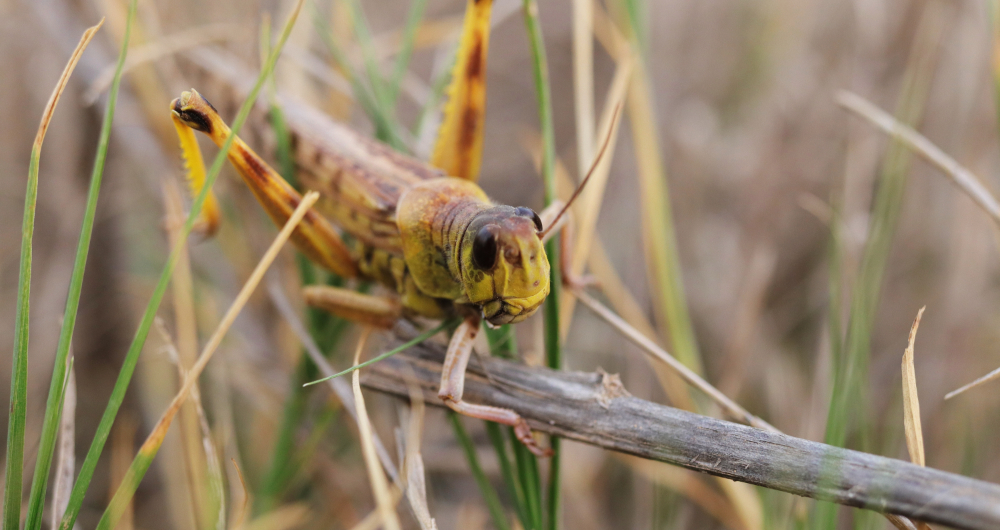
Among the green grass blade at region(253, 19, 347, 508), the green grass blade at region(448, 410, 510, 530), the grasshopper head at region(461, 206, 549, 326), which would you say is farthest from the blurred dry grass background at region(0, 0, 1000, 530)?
the grasshopper head at region(461, 206, 549, 326)

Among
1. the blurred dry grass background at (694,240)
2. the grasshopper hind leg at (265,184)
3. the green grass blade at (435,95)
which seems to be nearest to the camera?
the grasshopper hind leg at (265,184)

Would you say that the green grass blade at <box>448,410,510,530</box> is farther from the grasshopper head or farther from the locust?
the grasshopper head

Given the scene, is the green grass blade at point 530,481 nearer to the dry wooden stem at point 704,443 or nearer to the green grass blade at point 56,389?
the dry wooden stem at point 704,443

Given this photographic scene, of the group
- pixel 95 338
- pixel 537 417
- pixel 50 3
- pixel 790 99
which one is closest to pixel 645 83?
pixel 790 99

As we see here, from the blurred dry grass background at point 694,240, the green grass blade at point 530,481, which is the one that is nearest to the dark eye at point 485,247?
→ the green grass blade at point 530,481

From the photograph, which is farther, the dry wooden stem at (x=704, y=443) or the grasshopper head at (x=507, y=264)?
the grasshopper head at (x=507, y=264)

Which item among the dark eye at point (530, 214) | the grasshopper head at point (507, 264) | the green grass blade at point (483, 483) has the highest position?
the dark eye at point (530, 214)

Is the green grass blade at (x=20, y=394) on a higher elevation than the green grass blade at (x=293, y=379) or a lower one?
lower
